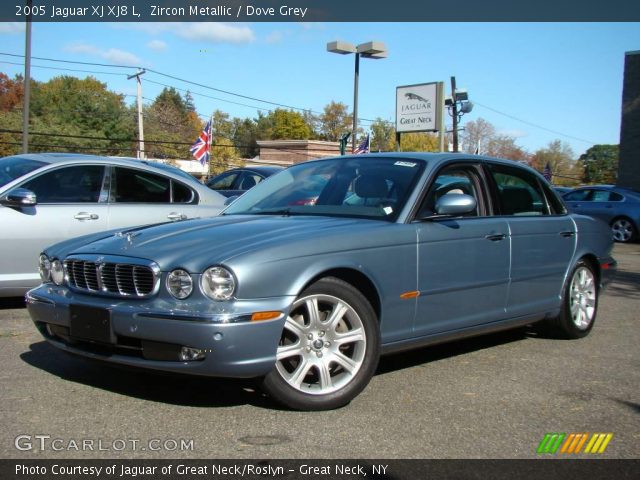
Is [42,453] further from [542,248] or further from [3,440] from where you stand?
[542,248]

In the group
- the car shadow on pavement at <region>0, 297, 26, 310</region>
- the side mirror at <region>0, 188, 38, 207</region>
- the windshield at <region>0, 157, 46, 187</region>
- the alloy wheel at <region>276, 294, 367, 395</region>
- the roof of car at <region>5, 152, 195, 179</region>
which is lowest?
the car shadow on pavement at <region>0, 297, 26, 310</region>

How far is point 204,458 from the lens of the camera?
10.6 ft

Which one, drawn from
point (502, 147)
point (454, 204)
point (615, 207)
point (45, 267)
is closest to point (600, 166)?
point (502, 147)

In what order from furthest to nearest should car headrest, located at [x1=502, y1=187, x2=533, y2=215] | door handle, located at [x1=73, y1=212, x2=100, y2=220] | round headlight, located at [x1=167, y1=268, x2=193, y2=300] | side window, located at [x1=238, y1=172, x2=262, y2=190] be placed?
side window, located at [x1=238, y1=172, x2=262, y2=190] → door handle, located at [x1=73, y1=212, x2=100, y2=220] → car headrest, located at [x1=502, y1=187, x2=533, y2=215] → round headlight, located at [x1=167, y1=268, x2=193, y2=300]

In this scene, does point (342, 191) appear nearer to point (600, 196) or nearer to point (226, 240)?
point (226, 240)

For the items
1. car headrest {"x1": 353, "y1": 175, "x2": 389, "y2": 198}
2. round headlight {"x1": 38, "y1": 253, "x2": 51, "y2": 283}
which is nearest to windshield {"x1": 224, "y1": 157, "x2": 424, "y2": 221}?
car headrest {"x1": 353, "y1": 175, "x2": 389, "y2": 198}

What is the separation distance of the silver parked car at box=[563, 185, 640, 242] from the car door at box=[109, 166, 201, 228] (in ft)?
46.7

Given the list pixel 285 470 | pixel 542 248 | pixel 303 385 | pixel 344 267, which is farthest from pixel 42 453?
Answer: pixel 542 248

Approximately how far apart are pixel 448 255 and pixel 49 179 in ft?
13.9

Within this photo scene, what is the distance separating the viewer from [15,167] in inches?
279

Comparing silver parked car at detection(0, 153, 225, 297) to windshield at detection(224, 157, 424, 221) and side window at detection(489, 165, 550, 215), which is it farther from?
side window at detection(489, 165, 550, 215)

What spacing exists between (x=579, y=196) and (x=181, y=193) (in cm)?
1603

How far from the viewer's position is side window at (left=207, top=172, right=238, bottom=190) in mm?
14281

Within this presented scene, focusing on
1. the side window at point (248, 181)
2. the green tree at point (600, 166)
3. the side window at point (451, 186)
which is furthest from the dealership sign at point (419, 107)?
the green tree at point (600, 166)
